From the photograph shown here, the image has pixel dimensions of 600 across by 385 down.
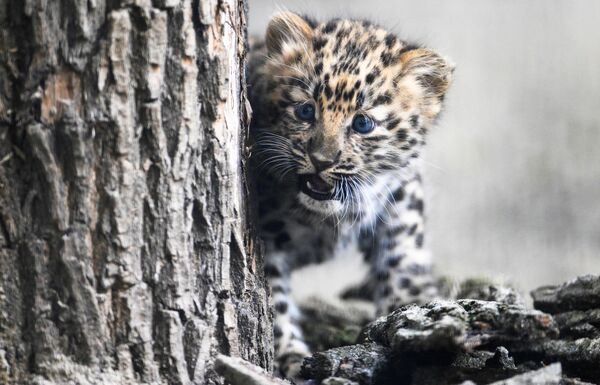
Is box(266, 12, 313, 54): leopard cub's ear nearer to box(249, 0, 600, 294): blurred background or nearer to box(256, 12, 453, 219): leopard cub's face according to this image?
box(256, 12, 453, 219): leopard cub's face

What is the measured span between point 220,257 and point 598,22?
894 cm

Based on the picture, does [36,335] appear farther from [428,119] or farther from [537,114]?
[537,114]

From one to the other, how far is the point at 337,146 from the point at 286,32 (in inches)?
37.9

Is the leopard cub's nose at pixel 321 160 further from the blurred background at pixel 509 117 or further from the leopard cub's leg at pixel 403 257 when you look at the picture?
the blurred background at pixel 509 117

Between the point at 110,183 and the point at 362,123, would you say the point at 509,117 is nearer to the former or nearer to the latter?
the point at 362,123

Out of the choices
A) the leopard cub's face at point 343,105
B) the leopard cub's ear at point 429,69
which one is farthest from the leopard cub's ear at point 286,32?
the leopard cub's ear at point 429,69

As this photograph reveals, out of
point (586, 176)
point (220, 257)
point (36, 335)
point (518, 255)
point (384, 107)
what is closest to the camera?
point (36, 335)

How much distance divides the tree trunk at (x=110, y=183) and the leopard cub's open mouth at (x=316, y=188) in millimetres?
1411

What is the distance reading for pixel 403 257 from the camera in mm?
5887

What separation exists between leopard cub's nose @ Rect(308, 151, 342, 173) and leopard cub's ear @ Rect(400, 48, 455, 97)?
0.82 m

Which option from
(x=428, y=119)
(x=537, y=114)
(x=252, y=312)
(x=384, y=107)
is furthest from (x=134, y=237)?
(x=537, y=114)

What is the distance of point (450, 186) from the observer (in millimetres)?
10812

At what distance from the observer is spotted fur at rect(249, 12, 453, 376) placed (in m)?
4.92

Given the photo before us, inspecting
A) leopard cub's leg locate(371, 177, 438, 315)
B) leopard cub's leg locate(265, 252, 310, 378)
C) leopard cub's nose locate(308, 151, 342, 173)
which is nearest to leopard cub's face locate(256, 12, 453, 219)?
leopard cub's nose locate(308, 151, 342, 173)
